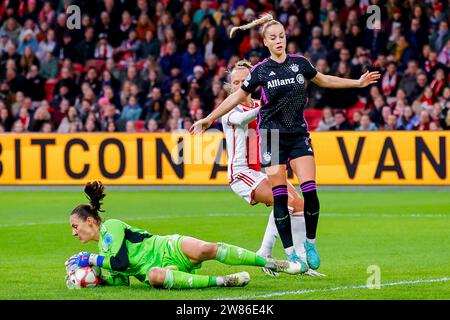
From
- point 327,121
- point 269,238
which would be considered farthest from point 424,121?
point 269,238

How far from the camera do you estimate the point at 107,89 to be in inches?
1013

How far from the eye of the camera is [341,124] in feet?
74.1

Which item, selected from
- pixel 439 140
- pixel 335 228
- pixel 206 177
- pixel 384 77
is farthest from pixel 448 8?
pixel 335 228

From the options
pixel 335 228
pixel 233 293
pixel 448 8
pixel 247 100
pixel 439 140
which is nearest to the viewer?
pixel 233 293

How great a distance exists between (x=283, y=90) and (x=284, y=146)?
1.71ft

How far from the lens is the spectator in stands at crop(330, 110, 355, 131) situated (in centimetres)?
2251

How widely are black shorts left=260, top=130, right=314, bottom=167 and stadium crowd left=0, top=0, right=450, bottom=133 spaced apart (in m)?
11.7

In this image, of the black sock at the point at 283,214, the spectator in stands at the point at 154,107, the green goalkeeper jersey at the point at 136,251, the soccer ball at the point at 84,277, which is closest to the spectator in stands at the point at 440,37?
the spectator in stands at the point at 154,107

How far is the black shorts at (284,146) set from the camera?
Answer: 34.6 feet

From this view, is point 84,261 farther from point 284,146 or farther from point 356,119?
point 356,119

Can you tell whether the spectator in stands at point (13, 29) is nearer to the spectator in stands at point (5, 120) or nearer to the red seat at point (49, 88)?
the red seat at point (49, 88)

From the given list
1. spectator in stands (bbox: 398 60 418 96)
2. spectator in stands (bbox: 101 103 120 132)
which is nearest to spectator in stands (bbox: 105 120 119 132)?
spectator in stands (bbox: 101 103 120 132)

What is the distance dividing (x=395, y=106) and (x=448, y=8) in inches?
135

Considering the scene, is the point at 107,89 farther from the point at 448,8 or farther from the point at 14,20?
the point at 448,8
